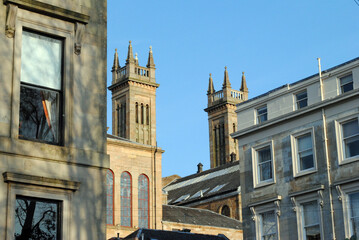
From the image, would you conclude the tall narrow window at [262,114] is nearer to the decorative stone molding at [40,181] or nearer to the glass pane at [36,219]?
the decorative stone molding at [40,181]

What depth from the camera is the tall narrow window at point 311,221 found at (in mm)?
36406

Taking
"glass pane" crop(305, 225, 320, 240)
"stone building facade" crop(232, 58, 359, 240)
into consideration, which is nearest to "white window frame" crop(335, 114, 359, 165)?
"stone building facade" crop(232, 58, 359, 240)

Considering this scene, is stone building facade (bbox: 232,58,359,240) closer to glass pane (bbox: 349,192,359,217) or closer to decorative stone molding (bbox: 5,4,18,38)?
glass pane (bbox: 349,192,359,217)

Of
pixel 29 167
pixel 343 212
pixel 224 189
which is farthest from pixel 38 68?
pixel 224 189

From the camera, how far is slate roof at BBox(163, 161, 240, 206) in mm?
85625

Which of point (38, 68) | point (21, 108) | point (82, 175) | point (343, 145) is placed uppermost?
point (343, 145)

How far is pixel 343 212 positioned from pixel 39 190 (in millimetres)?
23508

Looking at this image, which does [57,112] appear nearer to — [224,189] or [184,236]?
[184,236]

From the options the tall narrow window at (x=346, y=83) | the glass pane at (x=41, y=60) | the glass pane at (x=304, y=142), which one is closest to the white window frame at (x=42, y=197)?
the glass pane at (x=41, y=60)

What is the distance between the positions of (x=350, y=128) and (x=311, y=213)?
15.9 feet

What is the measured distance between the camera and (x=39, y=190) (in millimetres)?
14609

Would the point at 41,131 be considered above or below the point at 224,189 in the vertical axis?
below

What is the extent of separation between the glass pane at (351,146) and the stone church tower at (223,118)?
94573mm

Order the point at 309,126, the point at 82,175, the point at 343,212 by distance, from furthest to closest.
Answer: the point at 309,126 → the point at 343,212 → the point at 82,175
